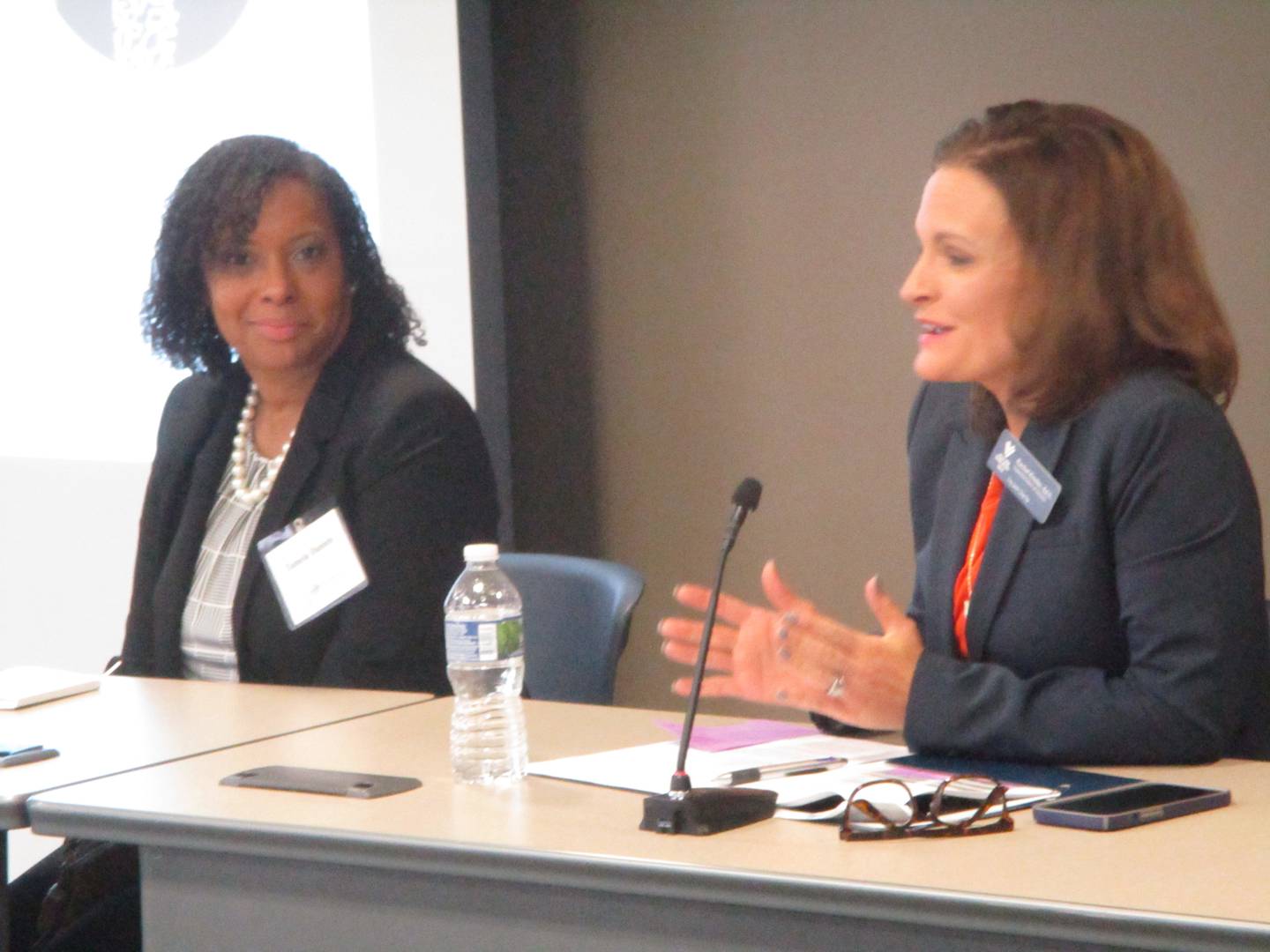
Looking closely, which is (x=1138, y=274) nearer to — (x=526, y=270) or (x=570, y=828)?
(x=570, y=828)

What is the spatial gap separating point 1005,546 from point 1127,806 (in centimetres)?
47

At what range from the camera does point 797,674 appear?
1.67 meters

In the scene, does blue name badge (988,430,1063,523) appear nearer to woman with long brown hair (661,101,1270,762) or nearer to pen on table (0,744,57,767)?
woman with long brown hair (661,101,1270,762)

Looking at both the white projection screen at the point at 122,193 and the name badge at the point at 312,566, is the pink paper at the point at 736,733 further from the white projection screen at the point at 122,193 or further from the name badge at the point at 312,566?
the white projection screen at the point at 122,193

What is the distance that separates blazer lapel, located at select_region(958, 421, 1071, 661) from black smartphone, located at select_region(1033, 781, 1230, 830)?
37cm

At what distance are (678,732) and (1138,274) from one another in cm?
72

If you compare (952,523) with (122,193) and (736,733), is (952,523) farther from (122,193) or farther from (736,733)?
(122,193)

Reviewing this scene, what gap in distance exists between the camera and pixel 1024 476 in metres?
1.79

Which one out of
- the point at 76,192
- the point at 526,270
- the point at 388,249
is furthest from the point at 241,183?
the point at 76,192

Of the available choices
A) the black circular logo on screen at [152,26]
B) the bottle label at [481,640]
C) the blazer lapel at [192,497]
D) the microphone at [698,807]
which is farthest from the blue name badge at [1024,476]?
the black circular logo on screen at [152,26]

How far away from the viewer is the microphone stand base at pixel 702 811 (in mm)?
1358

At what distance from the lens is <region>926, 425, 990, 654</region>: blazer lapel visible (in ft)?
6.21

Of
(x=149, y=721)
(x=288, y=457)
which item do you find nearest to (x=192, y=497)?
(x=288, y=457)

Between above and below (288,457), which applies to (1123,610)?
below
